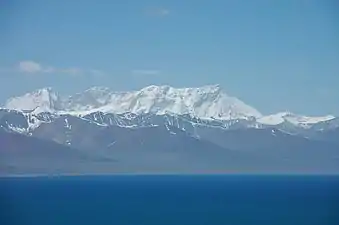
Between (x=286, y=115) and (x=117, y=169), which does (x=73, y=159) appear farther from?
(x=286, y=115)

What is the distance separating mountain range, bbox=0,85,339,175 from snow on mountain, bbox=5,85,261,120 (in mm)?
353

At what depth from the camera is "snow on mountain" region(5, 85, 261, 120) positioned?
12690 centimetres

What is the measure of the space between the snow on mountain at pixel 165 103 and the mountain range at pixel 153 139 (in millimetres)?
353

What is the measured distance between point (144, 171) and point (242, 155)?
1333 centimetres

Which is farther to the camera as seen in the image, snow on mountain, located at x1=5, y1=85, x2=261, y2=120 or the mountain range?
snow on mountain, located at x1=5, y1=85, x2=261, y2=120

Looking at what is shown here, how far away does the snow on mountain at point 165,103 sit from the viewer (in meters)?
127

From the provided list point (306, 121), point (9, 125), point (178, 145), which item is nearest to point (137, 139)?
point (178, 145)

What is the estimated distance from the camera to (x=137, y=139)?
95.1 meters

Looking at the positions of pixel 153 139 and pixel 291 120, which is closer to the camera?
pixel 153 139

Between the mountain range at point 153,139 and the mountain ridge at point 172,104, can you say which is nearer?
the mountain range at point 153,139

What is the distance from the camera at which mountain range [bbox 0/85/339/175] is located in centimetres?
7431

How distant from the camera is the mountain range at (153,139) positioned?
2926 inches

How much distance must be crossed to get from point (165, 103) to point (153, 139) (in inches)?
1364

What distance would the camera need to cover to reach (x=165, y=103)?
132m
